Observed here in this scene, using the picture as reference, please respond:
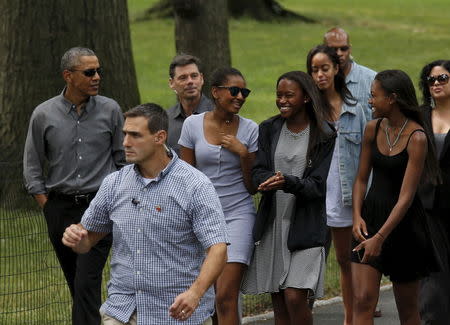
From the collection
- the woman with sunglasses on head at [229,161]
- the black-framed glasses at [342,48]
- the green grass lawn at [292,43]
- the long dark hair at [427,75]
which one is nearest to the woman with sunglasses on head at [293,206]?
the woman with sunglasses on head at [229,161]

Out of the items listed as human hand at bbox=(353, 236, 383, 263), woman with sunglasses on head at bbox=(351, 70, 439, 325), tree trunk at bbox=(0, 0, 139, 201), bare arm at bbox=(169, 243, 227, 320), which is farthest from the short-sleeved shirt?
tree trunk at bbox=(0, 0, 139, 201)

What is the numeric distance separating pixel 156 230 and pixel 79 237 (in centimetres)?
43

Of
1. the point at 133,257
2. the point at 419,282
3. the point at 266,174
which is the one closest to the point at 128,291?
the point at 133,257

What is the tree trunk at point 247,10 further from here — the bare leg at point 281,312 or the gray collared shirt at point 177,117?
the bare leg at point 281,312

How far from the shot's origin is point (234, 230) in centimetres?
786

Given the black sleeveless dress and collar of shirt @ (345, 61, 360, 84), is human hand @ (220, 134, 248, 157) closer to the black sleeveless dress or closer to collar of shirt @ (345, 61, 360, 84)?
the black sleeveless dress

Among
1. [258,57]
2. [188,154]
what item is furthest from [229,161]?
[258,57]

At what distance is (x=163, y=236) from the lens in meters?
5.99

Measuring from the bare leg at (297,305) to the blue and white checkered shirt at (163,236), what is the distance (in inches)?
64.0

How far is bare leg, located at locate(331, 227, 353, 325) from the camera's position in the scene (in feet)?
A: 29.5

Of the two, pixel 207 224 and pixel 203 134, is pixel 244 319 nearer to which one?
pixel 203 134

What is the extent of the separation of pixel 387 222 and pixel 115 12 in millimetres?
6363

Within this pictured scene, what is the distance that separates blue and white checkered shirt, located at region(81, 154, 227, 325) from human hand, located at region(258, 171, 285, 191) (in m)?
1.43

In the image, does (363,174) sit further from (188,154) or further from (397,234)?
(188,154)
